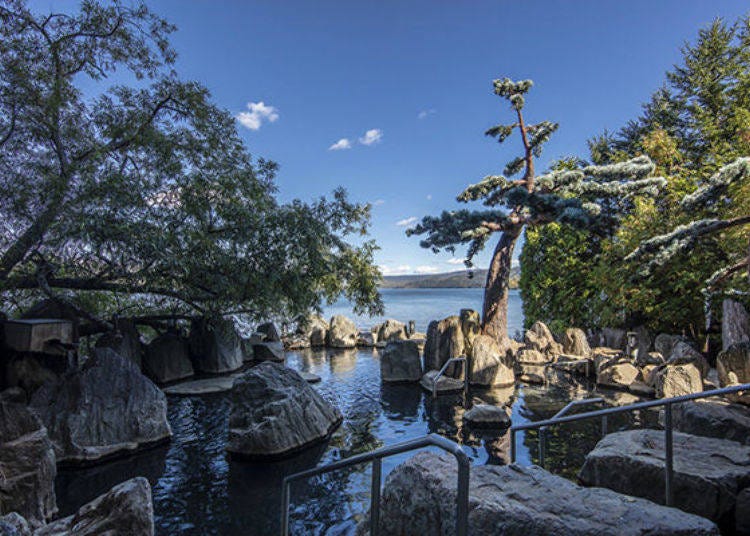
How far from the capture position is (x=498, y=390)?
13680 mm

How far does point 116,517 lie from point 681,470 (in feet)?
19.9

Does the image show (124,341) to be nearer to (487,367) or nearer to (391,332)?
(487,367)

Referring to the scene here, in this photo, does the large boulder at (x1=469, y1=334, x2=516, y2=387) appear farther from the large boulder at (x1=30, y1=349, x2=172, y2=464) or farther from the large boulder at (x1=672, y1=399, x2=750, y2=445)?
the large boulder at (x1=30, y1=349, x2=172, y2=464)

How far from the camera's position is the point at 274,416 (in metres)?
8.80

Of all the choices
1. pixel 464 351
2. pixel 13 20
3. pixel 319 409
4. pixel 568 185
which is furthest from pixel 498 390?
pixel 13 20

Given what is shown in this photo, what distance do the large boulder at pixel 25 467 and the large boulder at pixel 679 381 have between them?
539 inches

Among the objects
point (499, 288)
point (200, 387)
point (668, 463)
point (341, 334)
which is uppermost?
point (499, 288)

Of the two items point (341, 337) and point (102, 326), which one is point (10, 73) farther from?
point (341, 337)

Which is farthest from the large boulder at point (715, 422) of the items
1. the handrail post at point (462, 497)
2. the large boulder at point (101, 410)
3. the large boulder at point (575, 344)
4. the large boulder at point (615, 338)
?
the large boulder at point (615, 338)

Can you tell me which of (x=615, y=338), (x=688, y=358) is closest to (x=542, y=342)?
(x=615, y=338)

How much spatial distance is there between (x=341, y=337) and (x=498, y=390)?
13085 mm

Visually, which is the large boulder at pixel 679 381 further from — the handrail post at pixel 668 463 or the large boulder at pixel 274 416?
the large boulder at pixel 274 416

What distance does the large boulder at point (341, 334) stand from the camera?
25062mm

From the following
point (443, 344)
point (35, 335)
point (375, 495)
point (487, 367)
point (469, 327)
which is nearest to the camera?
point (375, 495)
